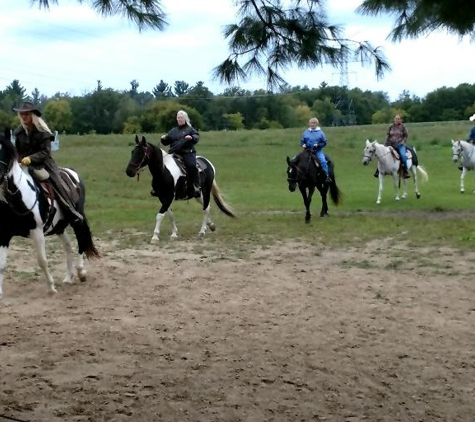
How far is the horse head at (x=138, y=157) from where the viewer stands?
1185cm

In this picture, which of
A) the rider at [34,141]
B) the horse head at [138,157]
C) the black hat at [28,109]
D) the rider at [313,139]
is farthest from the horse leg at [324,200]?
the black hat at [28,109]

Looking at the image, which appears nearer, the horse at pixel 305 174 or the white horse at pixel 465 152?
the horse at pixel 305 174

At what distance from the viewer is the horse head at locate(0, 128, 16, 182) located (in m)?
7.03

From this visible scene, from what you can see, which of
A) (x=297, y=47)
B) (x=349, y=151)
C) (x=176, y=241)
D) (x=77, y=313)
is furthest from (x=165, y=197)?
(x=349, y=151)

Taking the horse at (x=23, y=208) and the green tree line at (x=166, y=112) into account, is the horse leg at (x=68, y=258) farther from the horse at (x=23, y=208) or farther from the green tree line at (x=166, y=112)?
the green tree line at (x=166, y=112)

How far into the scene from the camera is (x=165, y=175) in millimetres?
12461

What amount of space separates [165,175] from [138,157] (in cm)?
71

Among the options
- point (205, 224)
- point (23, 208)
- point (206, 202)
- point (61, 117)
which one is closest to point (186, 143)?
point (206, 202)

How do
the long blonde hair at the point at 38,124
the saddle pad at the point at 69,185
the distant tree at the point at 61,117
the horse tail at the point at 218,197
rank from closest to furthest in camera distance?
the long blonde hair at the point at 38,124 < the saddle pad at the point at 69,185 < the horse tail at the point at 218,197 < the distant tree at the point at 61,117

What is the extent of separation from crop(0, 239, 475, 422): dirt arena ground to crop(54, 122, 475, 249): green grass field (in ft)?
9.82

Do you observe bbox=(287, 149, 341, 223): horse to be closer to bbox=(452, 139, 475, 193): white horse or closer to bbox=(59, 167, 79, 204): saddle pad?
bbox=(452, 139, 475, 193): white horse

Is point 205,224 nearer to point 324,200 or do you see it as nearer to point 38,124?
point 324,200

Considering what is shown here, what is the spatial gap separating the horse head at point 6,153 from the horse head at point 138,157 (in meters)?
4.67

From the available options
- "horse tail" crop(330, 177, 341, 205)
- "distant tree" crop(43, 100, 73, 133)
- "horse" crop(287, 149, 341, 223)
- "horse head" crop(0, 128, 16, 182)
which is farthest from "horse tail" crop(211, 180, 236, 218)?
"distant tree" crop(43, 100, 73, 133)
